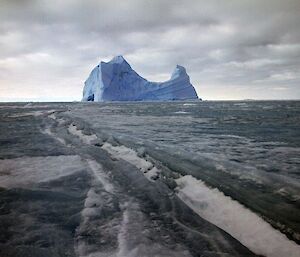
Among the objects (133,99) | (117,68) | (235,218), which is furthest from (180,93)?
(235,218)

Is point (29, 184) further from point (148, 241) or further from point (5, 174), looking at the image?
point (148, 241)

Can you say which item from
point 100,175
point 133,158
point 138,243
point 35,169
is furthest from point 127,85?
point 138,243

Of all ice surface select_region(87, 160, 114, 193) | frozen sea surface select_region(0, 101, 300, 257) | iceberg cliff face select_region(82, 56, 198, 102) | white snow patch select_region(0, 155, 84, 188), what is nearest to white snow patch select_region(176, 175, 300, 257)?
frozen sea surface select_region(0, 101, 300, 257)

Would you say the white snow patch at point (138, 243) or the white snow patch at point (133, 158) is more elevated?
the white snow patch at point (133, 158)

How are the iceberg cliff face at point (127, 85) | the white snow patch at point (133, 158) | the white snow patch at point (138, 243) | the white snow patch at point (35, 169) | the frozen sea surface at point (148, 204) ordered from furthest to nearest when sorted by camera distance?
the iceberg cliff face at point (127, 85), the white snow patch at point (133, 158), the white snow patch at point (35, 169), the frozen sea surface at point (148, 204), the white snow patch at point (138, 243)

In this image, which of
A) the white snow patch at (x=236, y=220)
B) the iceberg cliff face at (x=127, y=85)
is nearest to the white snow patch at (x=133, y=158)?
the white snow patch at (x=236, y=220)

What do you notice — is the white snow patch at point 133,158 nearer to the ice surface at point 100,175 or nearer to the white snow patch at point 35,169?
the ice surface at point 100,175

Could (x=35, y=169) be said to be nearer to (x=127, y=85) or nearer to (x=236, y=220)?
(x=236, y=220)

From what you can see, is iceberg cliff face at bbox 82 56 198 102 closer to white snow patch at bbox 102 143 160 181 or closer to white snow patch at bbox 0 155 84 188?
white snow patch at bbox 102 143 160 181
